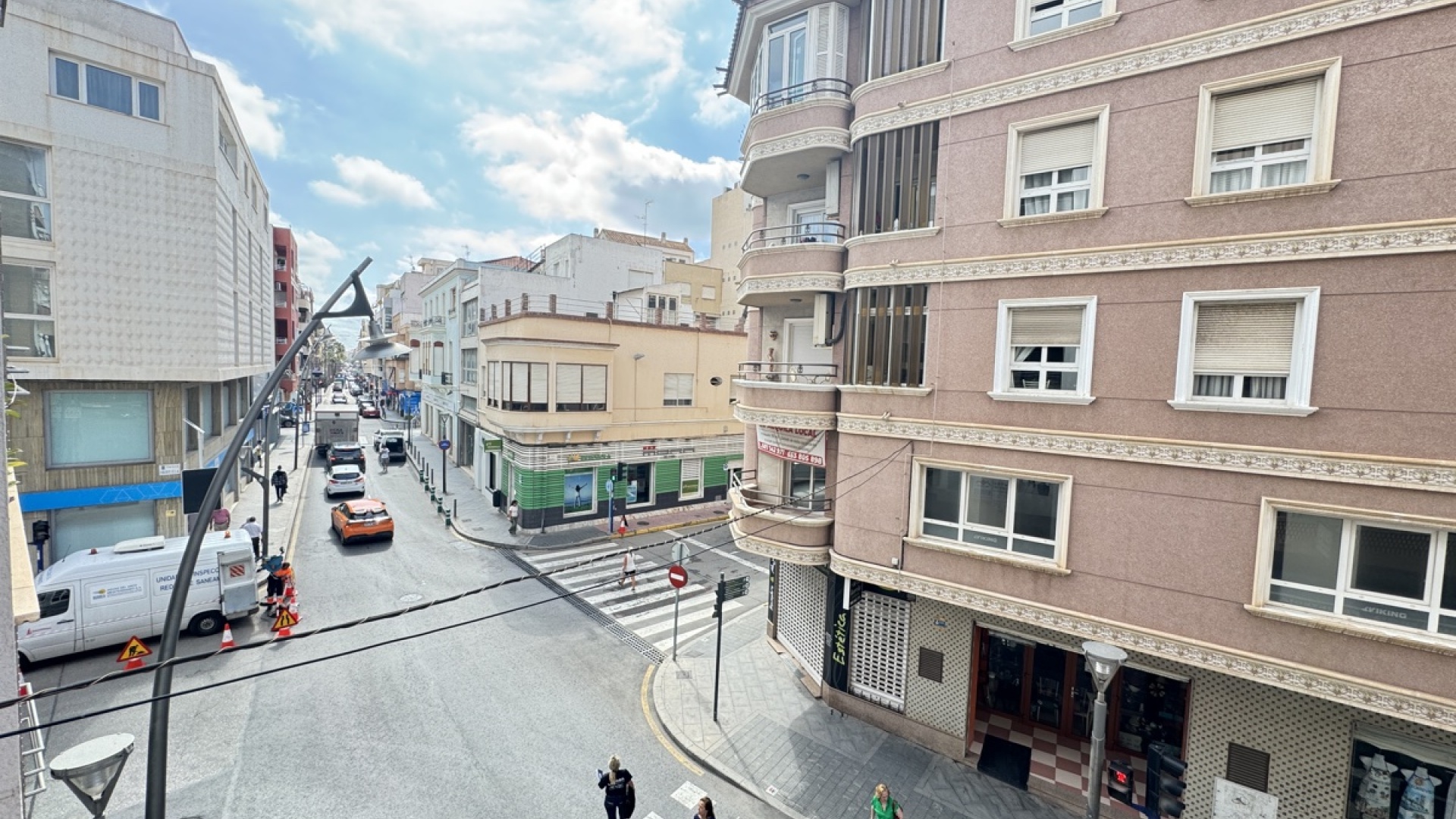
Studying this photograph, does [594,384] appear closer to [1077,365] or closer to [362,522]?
[362,522]

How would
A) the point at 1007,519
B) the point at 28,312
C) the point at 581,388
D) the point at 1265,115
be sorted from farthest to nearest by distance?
the point at 581,388 → the point at 28,312 → the point at 1007,519 → the point at 1265,115

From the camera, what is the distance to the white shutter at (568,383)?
74.9 feet

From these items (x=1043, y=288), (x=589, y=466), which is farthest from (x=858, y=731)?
(x=589, y=466)

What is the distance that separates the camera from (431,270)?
7919 centimetres

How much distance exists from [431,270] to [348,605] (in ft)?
242

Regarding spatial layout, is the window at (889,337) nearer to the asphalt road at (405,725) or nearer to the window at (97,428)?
the asphalt road at (405,725)

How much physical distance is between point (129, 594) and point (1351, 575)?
2162 cm

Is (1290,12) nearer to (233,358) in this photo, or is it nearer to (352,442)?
(233,358)

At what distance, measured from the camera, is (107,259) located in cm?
1681

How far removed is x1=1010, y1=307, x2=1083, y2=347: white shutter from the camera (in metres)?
8.88

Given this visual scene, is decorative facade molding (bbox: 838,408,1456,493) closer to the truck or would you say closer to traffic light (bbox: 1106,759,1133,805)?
traffic light (bbox: 1106,759,1133,805)

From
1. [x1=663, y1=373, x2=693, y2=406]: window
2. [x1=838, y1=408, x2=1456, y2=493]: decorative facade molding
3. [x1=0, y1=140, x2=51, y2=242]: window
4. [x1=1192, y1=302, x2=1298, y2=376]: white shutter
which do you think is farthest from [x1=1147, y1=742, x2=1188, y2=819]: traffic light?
[x1=0, y1=140, x2=51, y2=242]: window

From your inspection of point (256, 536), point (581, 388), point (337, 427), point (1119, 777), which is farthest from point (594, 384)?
point (337, 427)

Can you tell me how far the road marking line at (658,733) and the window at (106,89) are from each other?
21.6 metres
